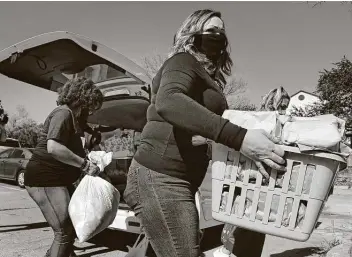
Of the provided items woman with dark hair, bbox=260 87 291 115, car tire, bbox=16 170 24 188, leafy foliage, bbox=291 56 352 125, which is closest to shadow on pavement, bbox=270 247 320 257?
woman with dark hair, bbox=260 87 291 115

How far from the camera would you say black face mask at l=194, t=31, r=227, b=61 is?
82.2 inches

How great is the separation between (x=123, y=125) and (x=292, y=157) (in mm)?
6175

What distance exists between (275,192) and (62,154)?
2170 millimetres

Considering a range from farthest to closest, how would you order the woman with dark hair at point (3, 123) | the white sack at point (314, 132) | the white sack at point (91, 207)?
1. the woman with dark hair at point (3, 123)
2. the white sack at point (91, 207)
3. the white sack at point (314, 132)

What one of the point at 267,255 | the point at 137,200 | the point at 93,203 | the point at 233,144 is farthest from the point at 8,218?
the point at 233,144

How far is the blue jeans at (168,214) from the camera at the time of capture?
1.93 metres

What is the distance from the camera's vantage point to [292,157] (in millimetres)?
1779

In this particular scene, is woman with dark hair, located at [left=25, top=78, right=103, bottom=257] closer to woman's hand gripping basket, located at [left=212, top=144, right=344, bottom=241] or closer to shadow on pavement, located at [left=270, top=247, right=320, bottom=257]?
woman's hand gripping basket, located at [left=212, top=144, right=344, bottom=241]

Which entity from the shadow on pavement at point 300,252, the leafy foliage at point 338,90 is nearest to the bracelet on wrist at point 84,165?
the shadow on pavement at point 300,252

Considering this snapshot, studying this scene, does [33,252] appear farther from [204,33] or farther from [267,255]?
[204,33]

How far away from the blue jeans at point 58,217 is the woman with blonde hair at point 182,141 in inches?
61.4

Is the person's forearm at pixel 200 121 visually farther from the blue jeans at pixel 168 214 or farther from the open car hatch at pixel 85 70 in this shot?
the open car hatch at pixel 85 70

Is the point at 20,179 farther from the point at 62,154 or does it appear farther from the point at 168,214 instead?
Answer: the point at 168,214

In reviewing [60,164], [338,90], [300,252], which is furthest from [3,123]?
[338,90]
